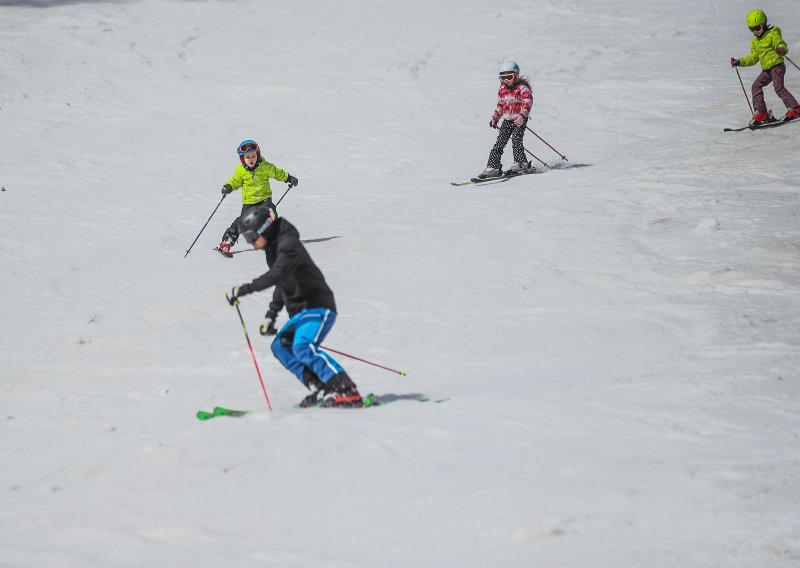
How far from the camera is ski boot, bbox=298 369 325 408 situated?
6641 millimetres

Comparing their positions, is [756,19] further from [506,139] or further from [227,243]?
[227,243]

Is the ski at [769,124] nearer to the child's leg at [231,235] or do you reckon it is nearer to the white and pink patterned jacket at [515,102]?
the white and pink patterned jacket at [515,102]

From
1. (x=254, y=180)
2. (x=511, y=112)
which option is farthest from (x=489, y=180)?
(x=254, y=180)

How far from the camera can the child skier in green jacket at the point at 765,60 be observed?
14.5 m

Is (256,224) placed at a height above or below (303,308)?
above

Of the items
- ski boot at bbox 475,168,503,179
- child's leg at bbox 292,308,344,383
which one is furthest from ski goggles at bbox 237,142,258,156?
child's leg at bbox 292,308,344,383

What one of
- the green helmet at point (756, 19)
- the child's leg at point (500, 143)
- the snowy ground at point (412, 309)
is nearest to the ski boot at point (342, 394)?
the snowy ground at point (412, 309)

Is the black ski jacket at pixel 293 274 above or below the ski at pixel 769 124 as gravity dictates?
above

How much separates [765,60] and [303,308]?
11486mm

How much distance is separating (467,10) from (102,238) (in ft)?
52.2

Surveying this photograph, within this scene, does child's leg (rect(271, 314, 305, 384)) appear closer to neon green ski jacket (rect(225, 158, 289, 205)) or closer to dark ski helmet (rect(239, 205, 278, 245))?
dark ski helmet (rect(239, 205, 278, 245))

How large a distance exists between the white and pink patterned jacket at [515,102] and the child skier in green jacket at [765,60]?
3619 millimetres

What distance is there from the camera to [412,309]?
9.29m

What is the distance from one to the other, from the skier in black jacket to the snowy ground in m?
0.34
